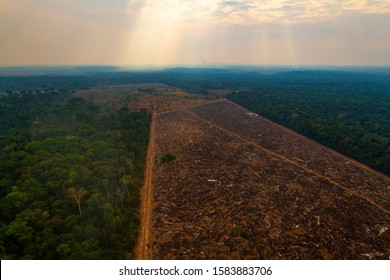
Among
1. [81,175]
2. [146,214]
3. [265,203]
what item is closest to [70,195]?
[81,175]

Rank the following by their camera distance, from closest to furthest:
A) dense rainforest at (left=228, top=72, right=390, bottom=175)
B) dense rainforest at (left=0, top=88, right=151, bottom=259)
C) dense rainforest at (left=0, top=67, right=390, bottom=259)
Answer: dense rainforest at (left=0, top=88, right=151, bottom=259), dense rainforest at (left=0, top=67, right=390, bottom=259), dense rainforest at (left=228, top=72, right=390, bottom=175)

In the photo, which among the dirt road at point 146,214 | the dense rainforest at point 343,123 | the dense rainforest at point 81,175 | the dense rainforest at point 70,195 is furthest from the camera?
the dense rainforest at point 343,123

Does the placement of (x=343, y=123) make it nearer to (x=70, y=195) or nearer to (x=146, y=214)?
(x=146, y=214)

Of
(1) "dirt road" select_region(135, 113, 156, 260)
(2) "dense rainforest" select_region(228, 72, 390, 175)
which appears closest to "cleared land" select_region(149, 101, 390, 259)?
(1) "dirt road" select_region(135, 113, 156, 260)

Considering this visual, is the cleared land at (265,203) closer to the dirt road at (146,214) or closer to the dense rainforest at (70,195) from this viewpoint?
the dirt road at (146,214)

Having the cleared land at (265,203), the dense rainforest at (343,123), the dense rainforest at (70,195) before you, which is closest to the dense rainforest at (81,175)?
the dense rainforest at (70,195)

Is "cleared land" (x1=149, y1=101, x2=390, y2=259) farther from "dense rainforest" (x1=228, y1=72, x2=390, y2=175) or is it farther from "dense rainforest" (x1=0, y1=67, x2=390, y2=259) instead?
"dense rainforest" (x1=0, y1=67, x2=390, y2=259)

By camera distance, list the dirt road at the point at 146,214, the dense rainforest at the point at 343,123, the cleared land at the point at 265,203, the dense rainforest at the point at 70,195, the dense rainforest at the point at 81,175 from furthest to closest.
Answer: the dense rainforest at the point at 343,123
the cleared land at the point at 265,203
the dirt road at the point at 146,214
the dense rainforest at the point at 81,175
the dense rainforest at the point at 70,195
